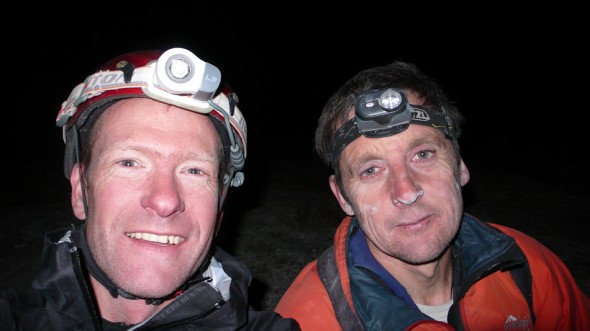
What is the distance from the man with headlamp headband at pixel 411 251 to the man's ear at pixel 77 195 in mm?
1558

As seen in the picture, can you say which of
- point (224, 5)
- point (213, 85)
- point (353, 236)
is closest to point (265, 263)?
point (353, 236)

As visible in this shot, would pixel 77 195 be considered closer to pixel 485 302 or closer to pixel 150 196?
pixel 150 196

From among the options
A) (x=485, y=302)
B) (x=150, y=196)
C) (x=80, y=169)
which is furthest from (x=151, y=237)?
(x=485, y=302)

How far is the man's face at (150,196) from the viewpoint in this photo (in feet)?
6.02

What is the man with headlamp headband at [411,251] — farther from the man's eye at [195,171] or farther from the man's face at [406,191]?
the man's eye at [195,171]

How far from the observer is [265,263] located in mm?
5020

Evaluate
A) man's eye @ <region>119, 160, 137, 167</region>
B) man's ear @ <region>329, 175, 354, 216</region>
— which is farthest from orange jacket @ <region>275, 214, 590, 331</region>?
man's eye @ <region>119, 160, 137, 167</region>

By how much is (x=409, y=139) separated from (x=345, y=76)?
2777cm

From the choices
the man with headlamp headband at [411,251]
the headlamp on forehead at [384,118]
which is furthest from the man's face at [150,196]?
the headlamp on forehead at [384,118]

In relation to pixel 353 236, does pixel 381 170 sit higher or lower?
higher

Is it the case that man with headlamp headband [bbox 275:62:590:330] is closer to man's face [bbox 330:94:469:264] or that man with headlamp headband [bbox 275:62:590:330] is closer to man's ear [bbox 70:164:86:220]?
man's face [bbox 330:94:469:264]

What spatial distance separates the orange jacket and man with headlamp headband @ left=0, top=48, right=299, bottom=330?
0.98 feet

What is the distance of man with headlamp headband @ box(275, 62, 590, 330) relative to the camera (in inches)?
89.3

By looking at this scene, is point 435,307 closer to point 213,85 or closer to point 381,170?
point 381,170
